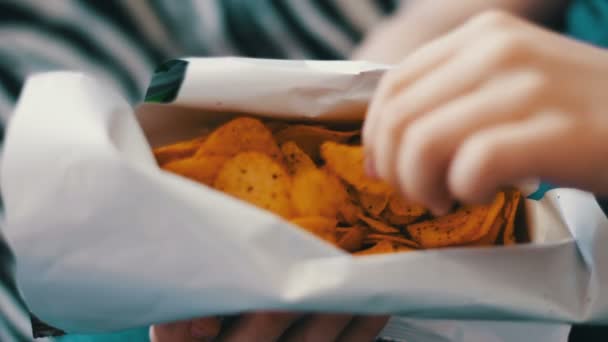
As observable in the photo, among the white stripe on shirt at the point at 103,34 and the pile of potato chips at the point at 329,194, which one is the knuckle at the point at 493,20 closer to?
the pile of potato chips at the point at 329,194

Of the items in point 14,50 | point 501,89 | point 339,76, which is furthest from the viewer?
point 14,50

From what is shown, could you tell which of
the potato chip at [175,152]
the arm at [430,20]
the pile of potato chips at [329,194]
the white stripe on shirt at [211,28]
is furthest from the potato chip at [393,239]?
the white stripe on shirt at [211,28]

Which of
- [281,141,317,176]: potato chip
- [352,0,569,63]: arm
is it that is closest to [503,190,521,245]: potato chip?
[281,141,317,176]: potato chip

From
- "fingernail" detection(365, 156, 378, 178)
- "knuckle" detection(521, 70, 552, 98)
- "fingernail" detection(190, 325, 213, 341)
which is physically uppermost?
"knuckle" detection(521, 70, 552, 98)

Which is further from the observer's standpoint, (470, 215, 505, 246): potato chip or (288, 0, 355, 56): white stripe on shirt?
(288, 0, 355, 56): white stripe on shirt

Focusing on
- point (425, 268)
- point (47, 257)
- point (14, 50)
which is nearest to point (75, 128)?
point (47, 257)

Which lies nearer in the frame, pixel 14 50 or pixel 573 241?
pixel 573 241

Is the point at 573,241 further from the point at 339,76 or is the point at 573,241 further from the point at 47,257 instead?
the point at 47,257

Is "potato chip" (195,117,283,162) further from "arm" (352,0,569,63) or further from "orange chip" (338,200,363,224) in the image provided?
"arm" (352,0,569,63)

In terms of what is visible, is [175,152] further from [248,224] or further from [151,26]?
[151,26]
